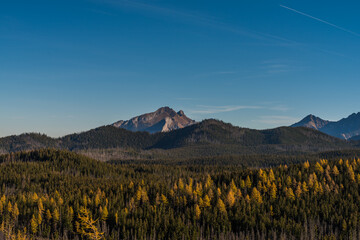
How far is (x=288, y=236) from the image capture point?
479 ft

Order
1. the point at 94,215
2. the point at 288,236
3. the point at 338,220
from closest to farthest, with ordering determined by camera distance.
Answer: the point at 288,236 < the point at 338,220 < the point at 94,215

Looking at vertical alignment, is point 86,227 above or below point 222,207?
→ above

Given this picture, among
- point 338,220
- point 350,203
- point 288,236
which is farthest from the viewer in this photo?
point 350,203

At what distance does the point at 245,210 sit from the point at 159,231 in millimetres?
55602

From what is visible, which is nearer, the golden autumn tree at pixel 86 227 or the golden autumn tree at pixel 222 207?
the golden autumn tree at pixel 86 227

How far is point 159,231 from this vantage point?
486 ft

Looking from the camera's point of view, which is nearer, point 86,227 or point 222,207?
point 86,227

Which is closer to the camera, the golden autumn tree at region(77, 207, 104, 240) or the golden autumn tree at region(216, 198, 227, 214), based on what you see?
the golden autumn tree at region(77, 207, 104, 240)

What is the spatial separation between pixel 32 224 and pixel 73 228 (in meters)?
20.4

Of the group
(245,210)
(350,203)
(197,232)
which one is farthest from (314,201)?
(197,232)

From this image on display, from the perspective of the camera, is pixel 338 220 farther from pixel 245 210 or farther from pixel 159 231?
pixel 159 231

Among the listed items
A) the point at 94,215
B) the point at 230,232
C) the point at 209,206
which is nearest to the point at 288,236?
the point at 230,232

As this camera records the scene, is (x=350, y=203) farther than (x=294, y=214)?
Yes

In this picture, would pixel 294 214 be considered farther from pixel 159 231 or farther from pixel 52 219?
pixel 52 219
